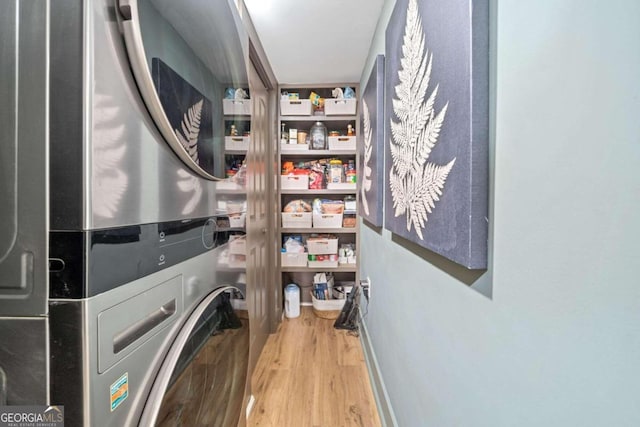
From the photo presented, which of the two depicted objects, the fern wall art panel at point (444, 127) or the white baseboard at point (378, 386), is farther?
the white baseboard at point (378, 386)

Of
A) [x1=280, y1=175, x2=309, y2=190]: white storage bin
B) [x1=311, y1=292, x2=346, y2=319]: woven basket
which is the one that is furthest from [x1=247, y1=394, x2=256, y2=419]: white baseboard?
[x1=280, y1=175, x2=309, y2=190]: white storage bin

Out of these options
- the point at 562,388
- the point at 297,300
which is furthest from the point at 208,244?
the point at 297,300

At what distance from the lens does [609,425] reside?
276mm

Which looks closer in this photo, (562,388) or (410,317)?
(562,388)

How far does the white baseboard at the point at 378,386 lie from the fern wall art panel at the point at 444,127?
2.59ft

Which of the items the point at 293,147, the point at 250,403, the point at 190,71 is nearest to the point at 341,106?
the point at 293,147

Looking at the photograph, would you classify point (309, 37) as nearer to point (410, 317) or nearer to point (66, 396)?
point (410, 317)

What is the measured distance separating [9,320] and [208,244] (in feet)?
1.08

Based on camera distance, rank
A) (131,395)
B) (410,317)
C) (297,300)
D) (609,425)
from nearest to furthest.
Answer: (609,425), (131,395), (410,317), (297,300)

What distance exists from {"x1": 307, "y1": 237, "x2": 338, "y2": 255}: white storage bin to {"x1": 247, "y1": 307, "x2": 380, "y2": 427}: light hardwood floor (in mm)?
600

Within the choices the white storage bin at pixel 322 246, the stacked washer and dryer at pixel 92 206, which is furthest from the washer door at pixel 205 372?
the white storage bin at pixel 322 246

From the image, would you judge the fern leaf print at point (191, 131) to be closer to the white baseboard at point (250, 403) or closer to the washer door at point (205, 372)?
the washer door at point (205, 372)

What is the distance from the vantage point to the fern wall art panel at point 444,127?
0.49 m

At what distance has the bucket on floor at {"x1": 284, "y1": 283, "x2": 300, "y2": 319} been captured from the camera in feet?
7.92
